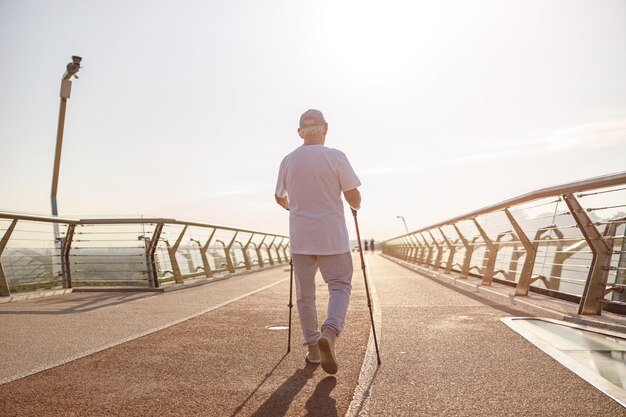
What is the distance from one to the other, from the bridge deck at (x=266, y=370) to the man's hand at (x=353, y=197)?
119cm

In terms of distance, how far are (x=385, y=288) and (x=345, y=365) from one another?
6.85 meters

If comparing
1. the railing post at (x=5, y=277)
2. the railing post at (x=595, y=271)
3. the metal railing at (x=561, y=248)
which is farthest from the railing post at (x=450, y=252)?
the railing post at (x=5, y=277)

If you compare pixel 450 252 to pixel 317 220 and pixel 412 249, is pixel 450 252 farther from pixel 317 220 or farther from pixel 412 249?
pixel 412 249

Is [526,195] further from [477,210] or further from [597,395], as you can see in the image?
[597,395]

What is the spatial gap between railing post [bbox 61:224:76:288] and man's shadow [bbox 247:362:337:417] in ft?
28.0

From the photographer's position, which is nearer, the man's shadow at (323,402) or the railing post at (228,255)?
the man's shadow at (323,402)

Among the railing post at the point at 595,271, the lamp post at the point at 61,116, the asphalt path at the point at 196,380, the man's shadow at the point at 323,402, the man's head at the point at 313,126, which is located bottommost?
the man's shadow at the point at 323,402

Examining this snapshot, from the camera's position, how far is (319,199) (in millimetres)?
4176

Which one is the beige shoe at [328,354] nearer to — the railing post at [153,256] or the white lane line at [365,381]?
the white lane line at [365,381]

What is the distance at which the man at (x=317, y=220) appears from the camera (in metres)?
4.11

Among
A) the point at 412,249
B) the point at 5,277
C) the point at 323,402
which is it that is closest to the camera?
the point at 323,402

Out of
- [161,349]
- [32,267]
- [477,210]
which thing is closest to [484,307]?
[477,210]

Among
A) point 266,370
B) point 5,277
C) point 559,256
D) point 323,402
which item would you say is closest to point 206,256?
point 5,277

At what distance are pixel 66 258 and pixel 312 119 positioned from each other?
330 inches
